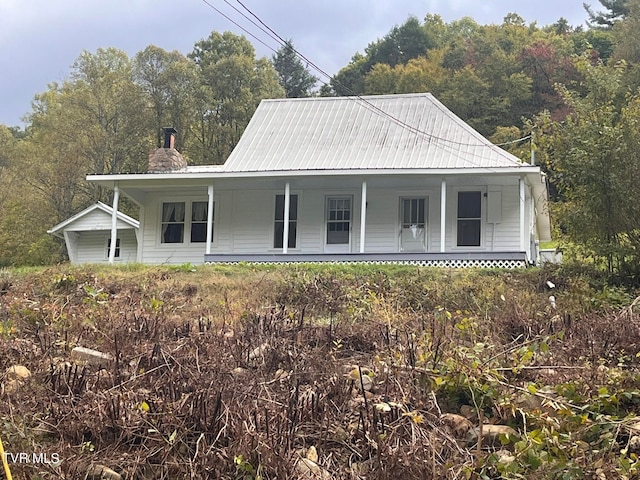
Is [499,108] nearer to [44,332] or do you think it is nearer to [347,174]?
[347,174]

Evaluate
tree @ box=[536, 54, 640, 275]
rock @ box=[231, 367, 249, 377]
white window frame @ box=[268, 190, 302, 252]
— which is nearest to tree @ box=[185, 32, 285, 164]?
white window frame @ box=[268, 190, 302, 252]

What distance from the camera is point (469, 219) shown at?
18.9 metres

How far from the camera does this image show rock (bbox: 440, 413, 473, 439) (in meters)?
5.25

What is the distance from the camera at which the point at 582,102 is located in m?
14.0

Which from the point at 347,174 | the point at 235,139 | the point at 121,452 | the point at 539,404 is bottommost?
the point at 121,452

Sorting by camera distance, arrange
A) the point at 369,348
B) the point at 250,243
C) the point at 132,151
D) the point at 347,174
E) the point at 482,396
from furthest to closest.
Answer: the point at 132,151
the point at 250,243
the point at 347,174
the point at 369,348
the point at 482,396

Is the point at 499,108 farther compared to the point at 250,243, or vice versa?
the point at 499,108

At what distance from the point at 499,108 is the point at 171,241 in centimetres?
2295

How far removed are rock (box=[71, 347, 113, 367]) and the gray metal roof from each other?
495 inches

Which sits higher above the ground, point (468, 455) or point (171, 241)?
point (171, 241)

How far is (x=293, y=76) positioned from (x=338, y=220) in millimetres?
38784

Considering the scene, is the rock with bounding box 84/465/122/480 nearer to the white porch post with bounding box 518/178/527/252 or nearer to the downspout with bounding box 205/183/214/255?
the downspout with bounding box 205/183/214/255

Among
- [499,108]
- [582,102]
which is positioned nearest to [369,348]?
[582,102]

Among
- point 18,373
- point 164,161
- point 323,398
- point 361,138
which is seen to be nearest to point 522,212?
point 361,138
